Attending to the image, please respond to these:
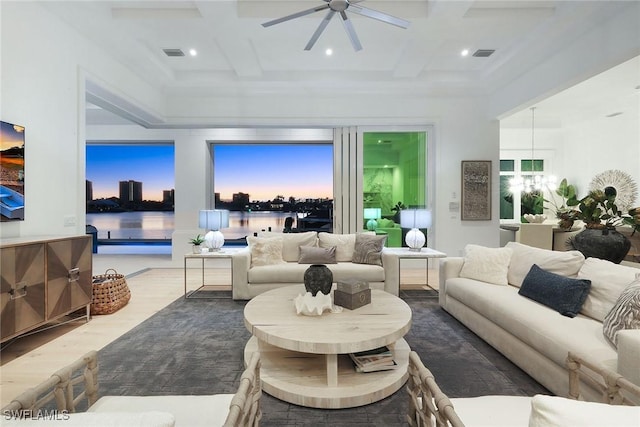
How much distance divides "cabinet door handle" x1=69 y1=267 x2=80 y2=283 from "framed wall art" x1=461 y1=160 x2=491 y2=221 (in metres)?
5.67

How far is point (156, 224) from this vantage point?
8273 millimetres

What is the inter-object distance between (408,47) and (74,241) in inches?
178

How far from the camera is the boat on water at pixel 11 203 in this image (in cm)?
277

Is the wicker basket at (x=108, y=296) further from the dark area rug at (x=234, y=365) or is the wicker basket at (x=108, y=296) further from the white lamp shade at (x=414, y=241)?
the white lamp shade at (x=414, y=241)

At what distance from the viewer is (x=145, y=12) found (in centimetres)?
356

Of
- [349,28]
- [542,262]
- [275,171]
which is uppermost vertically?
[349,28]

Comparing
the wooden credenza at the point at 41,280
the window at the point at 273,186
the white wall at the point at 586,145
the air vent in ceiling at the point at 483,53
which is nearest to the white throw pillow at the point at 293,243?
the wooden credenza at the point at 41,280

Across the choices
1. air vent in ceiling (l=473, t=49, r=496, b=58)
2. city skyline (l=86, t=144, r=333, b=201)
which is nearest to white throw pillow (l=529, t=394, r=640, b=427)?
air vent in ceiling (l=473, t=49, r=496, b=58)

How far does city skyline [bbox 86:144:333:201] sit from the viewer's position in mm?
6992

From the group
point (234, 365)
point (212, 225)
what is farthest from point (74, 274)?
point (234, 365)

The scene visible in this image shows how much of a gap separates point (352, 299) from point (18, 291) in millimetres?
2633

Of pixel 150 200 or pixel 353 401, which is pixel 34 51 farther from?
pixel 150 200

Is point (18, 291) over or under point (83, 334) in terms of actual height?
over

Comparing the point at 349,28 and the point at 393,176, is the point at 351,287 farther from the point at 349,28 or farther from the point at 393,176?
the point at 393,176
